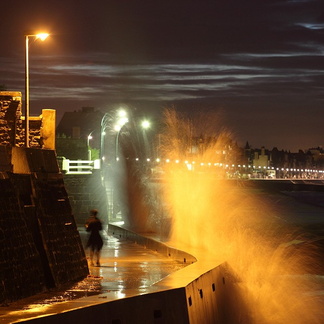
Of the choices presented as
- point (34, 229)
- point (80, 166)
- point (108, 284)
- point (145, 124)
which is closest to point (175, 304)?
point (108, 284)

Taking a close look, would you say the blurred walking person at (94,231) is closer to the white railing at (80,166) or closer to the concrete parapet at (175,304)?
the concrete parapet at (175,304)

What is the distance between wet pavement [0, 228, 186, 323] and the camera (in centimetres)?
1268

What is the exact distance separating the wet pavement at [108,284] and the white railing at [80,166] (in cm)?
1320

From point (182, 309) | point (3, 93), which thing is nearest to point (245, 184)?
point (3, 93)

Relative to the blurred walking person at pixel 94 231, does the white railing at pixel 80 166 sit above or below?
above

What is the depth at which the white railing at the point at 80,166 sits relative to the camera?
1668 inches

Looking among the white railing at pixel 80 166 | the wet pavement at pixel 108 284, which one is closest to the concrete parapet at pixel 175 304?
the wet pavement at pixel 108 284

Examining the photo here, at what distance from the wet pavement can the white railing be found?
13.2 metres

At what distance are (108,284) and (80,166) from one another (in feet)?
82.8

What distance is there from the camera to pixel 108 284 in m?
18.4

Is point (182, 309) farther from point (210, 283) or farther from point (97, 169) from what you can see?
point (97, 169)

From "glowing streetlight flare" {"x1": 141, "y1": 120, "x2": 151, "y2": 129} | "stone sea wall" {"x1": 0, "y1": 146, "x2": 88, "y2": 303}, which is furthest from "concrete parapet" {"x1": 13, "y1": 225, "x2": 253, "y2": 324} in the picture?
"glowing streetlight flare" {"x1": 141, "y1": 120, "x2": 151, "y2": 129}

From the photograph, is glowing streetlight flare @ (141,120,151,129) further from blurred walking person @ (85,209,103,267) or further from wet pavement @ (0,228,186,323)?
blurred walking person @ (85,209,103,267)

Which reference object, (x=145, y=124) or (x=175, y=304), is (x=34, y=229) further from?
(x=145, y=124)
